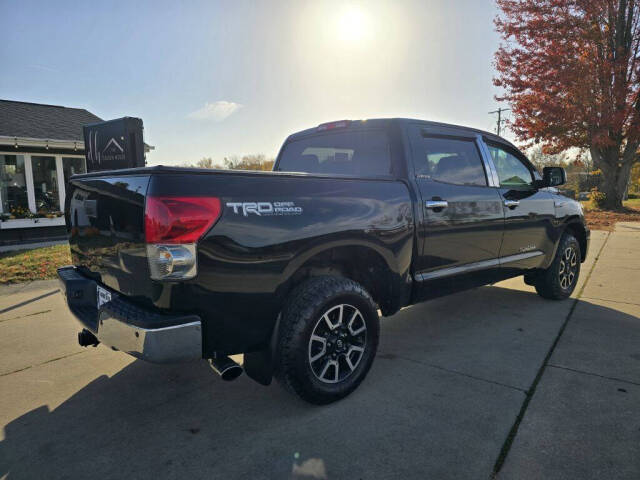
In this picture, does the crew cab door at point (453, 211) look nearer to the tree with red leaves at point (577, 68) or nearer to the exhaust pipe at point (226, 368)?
the exhaust pipe at point (226, 368)

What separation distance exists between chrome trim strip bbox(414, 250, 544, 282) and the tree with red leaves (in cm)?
1460

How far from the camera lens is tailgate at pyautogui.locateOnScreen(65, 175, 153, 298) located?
2.25m

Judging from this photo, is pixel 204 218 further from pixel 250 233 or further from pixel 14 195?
pixel 14 195

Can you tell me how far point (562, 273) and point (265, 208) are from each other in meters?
4.25

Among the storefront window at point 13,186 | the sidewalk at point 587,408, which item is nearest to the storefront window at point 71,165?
the storefront window at point 13,186

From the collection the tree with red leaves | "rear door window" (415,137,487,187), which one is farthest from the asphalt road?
the tree with red leaves

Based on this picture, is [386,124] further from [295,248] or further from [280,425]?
[280,425]

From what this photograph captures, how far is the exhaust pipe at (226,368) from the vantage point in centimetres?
232

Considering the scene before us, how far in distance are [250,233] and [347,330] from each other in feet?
3.25

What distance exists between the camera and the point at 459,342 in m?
3.89

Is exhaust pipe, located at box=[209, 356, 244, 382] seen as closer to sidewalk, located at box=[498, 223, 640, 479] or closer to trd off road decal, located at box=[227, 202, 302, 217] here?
trd off road decal, located at box=[227, 202, 302, 217]

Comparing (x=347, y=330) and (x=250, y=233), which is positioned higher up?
(x=250, y=233)

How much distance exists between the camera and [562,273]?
5160mm

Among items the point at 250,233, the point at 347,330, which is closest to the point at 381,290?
the point at 347,330
